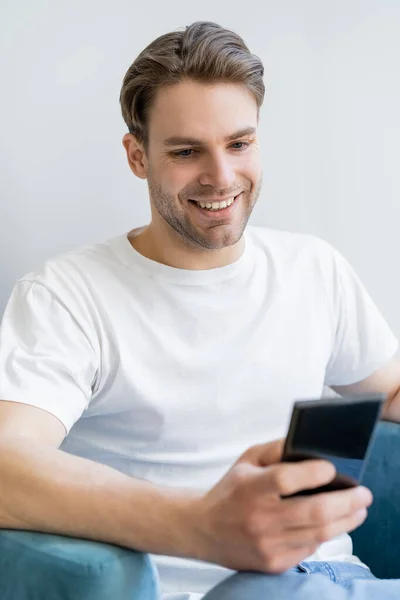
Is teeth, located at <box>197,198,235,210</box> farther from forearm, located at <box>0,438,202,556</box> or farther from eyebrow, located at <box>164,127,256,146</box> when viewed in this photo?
forearm, located at <box>0,438,202,556</box>

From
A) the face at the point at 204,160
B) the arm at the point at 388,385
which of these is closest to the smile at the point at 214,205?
the face at the point at 204,160

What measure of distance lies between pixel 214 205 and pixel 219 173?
0.06 metres

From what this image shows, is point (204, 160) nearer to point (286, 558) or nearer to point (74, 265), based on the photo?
point (74, 265)

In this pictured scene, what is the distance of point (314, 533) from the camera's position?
2.78 ft

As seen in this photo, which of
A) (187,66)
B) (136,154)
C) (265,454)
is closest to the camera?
(265,454)

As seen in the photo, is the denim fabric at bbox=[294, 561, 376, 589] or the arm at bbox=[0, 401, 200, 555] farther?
the denim fabric at bbox=[294, 561, 376, 589]

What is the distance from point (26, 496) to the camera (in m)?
1.02

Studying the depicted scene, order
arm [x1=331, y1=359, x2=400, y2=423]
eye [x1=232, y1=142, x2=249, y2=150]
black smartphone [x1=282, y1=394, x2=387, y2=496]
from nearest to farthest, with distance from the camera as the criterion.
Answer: black smartphone [x1=282, y1=394, x2=387, y2=496] < eye [x1=232, y1=142, x2=249, y2=150] < arm [x1=331, y1=359, x2=400, y2=423]

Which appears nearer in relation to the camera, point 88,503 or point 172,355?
point 88,503

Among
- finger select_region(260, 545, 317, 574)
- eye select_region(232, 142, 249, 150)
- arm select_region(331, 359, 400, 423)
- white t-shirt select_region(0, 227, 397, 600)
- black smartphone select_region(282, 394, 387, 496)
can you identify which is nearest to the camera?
black smartphone select_region(282, 394, 387, 496)

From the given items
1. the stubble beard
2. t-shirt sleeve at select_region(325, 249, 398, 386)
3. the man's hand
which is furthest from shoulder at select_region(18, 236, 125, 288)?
the man's hand

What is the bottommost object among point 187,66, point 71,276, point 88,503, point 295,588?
point 295,588

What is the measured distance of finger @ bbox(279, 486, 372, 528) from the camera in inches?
32.7

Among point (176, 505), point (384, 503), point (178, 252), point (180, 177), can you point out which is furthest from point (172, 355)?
point (384, 503)
